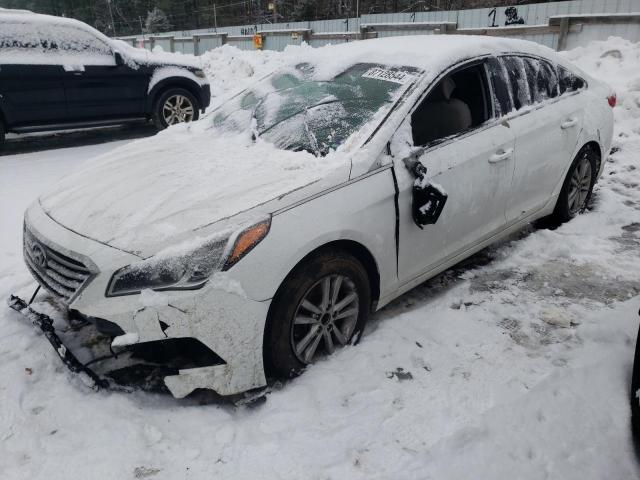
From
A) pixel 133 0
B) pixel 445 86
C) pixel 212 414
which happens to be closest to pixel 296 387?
pixel 212 414

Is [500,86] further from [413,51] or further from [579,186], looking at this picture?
[579,186]

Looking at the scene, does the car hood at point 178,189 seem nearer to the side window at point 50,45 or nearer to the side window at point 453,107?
the side window at point 453,107

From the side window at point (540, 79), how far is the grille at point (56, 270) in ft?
10.8

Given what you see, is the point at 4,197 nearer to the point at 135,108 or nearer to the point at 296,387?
the point at 135,108

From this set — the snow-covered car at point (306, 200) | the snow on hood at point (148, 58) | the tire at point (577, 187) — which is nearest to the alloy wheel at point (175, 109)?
the snow on hood at point (148, 58)

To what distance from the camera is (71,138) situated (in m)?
8.36

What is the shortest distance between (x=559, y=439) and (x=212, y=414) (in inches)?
62.7

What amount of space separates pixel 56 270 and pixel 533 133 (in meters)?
3.22

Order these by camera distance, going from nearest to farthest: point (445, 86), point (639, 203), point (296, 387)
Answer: point (296, 387)
point (445, 86)
point (639, 203)

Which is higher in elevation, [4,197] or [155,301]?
[155,301]

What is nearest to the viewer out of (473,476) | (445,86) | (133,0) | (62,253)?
(473,476)

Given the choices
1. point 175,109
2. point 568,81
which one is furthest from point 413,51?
point 175,109

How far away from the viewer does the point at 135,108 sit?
8.05 meters

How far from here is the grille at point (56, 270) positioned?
7.61 feet
